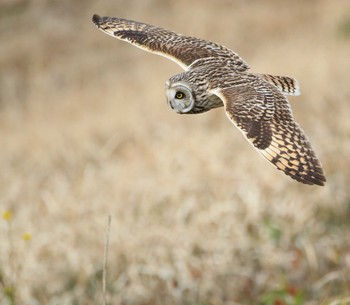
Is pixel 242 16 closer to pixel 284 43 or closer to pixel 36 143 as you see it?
pixel 284 43

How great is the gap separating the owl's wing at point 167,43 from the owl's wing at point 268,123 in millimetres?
251

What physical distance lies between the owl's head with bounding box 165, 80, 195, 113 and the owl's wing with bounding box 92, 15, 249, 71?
313mm

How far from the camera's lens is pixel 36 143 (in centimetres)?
1142

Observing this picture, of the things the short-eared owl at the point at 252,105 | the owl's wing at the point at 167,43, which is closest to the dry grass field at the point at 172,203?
the owl's wing at the point at 167,43

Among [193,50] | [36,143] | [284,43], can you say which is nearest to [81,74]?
[284,43]

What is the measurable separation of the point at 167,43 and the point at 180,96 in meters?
0.79

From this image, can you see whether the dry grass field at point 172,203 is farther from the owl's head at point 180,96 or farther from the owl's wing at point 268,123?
the owl's wing at point 268,123

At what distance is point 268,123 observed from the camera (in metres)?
2.77

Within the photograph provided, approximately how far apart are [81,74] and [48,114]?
3.96m

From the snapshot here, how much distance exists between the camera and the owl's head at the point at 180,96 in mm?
2699

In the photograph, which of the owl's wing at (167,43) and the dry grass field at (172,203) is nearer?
the owl's wing at (167,43)

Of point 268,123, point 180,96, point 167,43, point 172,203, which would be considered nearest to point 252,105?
point 268,123

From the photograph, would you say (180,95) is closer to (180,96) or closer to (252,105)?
(180,96)

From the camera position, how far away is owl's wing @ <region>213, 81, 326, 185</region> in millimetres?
2621
